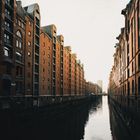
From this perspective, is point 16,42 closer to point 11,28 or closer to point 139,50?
point 11,28

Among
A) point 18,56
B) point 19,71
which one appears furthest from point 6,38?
point 19,71

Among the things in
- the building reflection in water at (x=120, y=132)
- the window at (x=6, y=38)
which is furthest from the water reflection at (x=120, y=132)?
the window at (x=6, y=38)

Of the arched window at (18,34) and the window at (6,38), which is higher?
the arched window at (18,34)

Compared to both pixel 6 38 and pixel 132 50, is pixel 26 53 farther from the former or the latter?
pixel 132 50

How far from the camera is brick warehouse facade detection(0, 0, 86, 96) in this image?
31.6m

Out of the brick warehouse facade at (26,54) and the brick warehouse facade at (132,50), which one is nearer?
the brick warehouse facade at (132,50)

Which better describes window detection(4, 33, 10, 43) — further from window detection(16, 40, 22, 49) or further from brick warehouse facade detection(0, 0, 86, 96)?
window detection(16, 40, 22, 49)

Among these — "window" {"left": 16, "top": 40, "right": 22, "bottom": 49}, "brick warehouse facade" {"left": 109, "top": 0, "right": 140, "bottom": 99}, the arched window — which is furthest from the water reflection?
the arched window

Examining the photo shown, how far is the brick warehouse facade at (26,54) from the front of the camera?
31578mm

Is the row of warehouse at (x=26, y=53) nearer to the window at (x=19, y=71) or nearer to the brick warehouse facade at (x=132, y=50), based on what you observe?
the window at (x=19, y=71)

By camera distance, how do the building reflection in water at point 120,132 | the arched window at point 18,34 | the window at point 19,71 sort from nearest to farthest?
the building reflection in water at point 120,132 → the window at point 19,71 → the arched window at point 18,34

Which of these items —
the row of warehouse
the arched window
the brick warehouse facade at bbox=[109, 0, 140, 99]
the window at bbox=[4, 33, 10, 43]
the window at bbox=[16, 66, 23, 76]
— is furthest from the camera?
the arched window

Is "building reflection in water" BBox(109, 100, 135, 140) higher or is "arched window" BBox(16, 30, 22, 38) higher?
"arched window" BBox(16, 30, 22, 38)

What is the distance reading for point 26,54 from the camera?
39.9 meters
